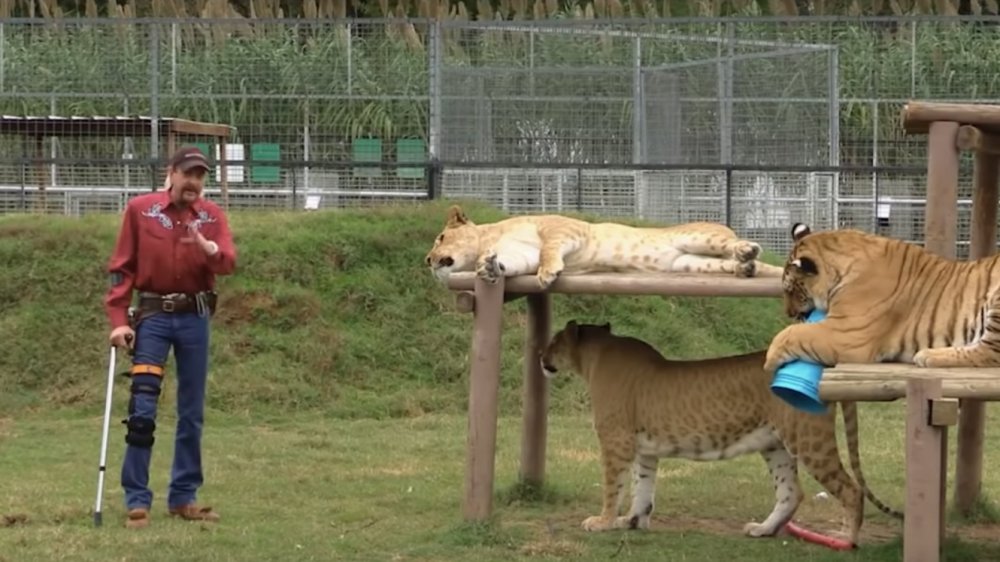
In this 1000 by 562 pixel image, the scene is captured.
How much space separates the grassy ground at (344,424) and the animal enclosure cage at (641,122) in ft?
7.11

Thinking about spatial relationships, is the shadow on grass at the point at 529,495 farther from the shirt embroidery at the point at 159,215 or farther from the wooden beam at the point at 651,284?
the shirt embroidery at the point at 159,215

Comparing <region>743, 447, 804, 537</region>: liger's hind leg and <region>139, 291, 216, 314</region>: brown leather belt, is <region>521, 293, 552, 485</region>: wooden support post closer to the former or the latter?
<region>743, 447, 804, 537</region>: liger's hind leg

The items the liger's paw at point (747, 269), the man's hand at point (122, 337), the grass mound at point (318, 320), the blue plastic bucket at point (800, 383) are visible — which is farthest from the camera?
the grass mound at point (318, 320)

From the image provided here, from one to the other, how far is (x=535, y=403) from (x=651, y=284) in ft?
5.97

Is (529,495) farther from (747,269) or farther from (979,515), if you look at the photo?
(979,515)

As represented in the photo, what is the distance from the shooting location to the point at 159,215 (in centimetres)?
871

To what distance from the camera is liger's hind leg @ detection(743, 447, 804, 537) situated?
8578 millimetres

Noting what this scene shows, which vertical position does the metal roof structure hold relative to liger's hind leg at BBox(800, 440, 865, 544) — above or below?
above

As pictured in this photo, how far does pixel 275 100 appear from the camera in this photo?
1953cm

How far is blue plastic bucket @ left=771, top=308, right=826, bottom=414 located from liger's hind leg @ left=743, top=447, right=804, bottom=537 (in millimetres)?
1599

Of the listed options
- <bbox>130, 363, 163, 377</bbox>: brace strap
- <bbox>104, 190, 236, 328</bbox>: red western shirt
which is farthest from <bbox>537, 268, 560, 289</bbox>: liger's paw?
<bbox>130, 363, 163, 377</bbox>: brace strap

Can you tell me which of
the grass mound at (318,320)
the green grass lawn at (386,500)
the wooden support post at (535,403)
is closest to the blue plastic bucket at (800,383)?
the green grass lawn at (386,500)

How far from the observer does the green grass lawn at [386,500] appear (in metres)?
8.09

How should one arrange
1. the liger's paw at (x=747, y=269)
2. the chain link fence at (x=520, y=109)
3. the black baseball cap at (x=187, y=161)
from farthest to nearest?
1. the chain link fence at (x=520, y=109)
2. the black baseball cap at (x=187, y=161)
3. the liger's paw at (x=747, y=269)
